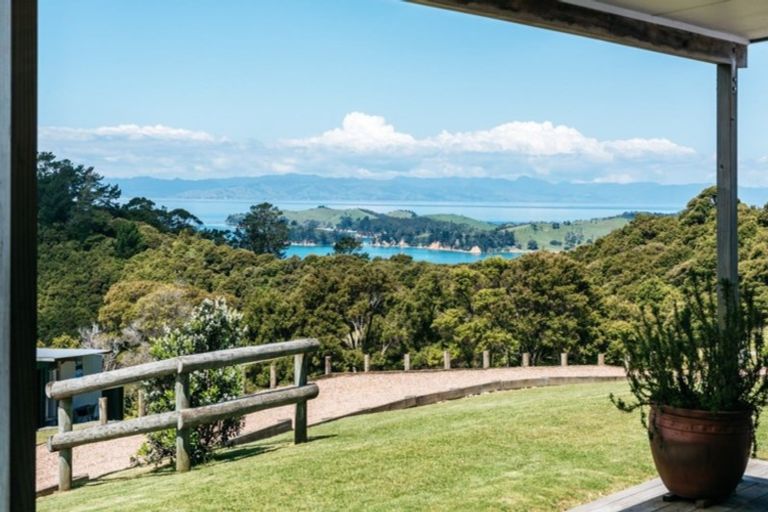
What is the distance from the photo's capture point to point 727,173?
4.18 meters

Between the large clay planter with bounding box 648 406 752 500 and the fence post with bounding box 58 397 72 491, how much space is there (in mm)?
3210

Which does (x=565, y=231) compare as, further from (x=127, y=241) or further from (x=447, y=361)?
(x=127, y=241)

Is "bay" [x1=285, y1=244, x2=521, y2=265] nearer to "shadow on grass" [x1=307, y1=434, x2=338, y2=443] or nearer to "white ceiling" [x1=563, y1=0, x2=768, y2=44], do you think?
"shadow on grass" [x1=307, y1=434, x2=338, y2=443]

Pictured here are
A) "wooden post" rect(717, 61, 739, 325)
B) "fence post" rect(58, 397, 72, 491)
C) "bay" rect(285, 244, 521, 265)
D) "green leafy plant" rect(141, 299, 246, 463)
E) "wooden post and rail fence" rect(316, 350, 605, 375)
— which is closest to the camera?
"wooden post" rect(717, 61, 739, 325)

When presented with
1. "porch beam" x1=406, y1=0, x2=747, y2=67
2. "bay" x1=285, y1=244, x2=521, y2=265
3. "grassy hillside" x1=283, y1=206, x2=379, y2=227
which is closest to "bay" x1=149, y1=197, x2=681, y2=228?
"grassy hillside" x1=283, y1=206, x2=379, y2=227

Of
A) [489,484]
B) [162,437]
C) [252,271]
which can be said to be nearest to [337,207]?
[252,271]

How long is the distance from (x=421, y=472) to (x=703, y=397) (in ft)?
5.22

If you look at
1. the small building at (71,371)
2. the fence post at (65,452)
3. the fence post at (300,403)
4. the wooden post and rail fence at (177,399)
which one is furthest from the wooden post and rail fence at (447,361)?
the fence post at (65,452)

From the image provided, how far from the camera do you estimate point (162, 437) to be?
605 centimetres

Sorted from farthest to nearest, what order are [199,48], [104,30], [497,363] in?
[199,48] → [104,30] → [497,363]

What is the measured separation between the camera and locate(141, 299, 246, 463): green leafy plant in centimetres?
590

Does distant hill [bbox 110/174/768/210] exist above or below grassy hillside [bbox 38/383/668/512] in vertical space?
above

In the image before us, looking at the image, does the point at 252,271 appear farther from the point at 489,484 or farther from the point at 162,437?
the point at 489,484

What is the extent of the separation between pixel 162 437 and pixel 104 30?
2391 cm
